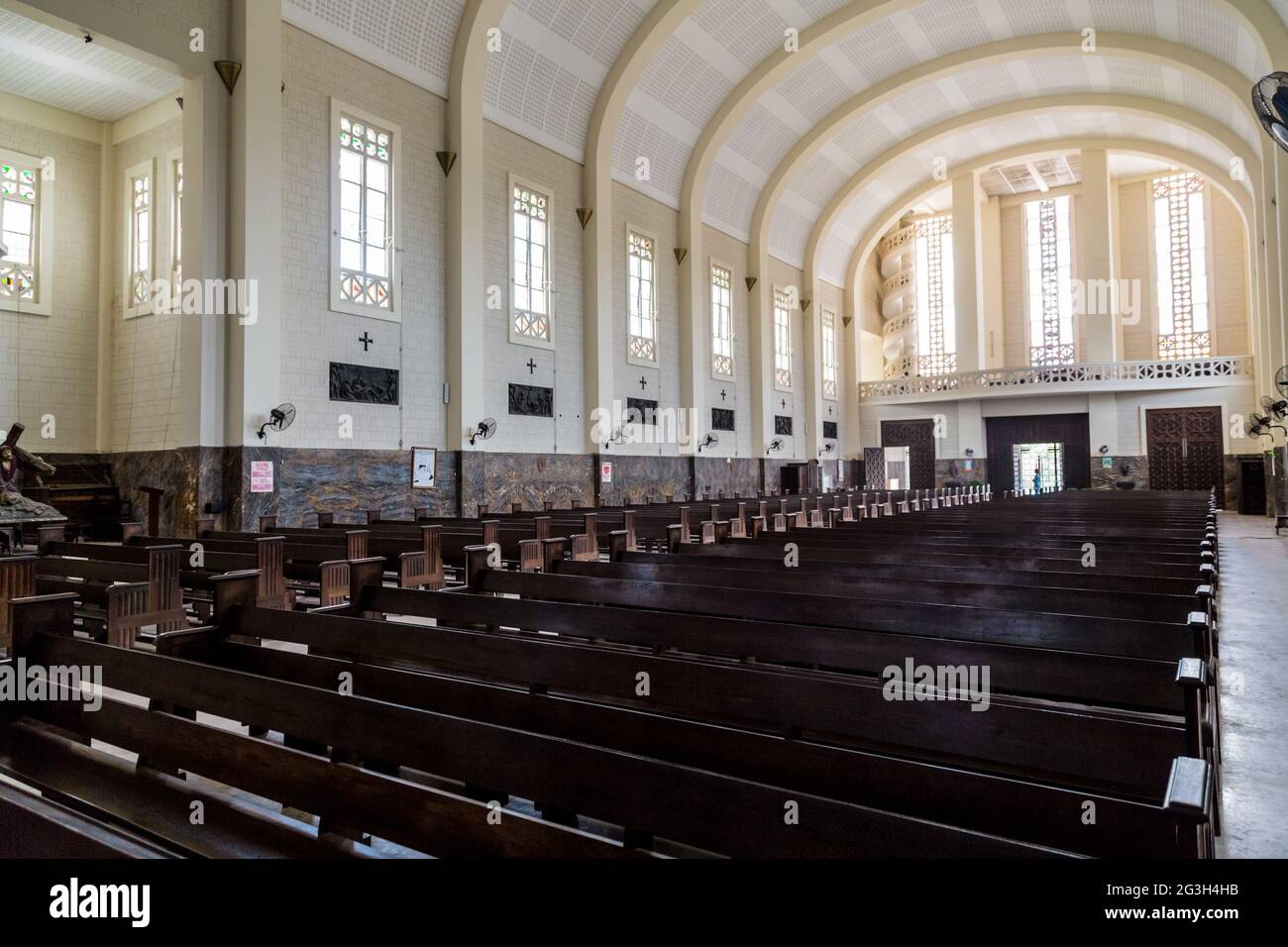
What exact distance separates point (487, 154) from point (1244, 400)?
64.3ft

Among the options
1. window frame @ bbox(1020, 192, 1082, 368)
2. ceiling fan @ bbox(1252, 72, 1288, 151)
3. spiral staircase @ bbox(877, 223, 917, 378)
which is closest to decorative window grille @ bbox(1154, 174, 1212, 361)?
window frame @ bbox(1020, 192, 1082, 368)

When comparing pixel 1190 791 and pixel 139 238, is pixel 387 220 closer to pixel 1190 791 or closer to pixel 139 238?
pixel 139 238

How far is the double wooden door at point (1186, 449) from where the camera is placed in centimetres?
2089

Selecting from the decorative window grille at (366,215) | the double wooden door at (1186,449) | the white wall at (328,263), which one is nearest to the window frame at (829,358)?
the double wooden door at (1186,449)

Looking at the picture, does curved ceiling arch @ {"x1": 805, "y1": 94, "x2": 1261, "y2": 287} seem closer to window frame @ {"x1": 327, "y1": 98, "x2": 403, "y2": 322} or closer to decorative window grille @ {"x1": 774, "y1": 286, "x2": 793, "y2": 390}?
decorative window grille @ {"x1": 774, "y1": 286, "x2": 793, "y2": 390}

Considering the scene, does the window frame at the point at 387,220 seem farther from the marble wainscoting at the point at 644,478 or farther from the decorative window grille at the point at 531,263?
the marble wainscoting at the point at 644,478

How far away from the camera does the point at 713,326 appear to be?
61.0 ft

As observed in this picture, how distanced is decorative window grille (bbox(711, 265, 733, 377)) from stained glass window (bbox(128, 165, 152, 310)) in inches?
439

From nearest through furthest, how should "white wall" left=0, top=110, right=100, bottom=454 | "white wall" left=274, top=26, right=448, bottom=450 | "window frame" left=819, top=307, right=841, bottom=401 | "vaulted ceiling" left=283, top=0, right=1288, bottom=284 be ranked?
"white wall" left=274, top=26, right=448, bottom=450 < "white wall" left=0, top=110, right=100, bottom=454 < "vaulted ceiling" left=283, top=0, right=1288, bottom=284 < "window frame" left=819, top=307, right=841, bottom=401

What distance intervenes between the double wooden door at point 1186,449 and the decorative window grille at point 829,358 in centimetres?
843

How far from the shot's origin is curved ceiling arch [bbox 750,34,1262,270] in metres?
15.7

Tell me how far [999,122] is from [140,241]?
1968 cm
